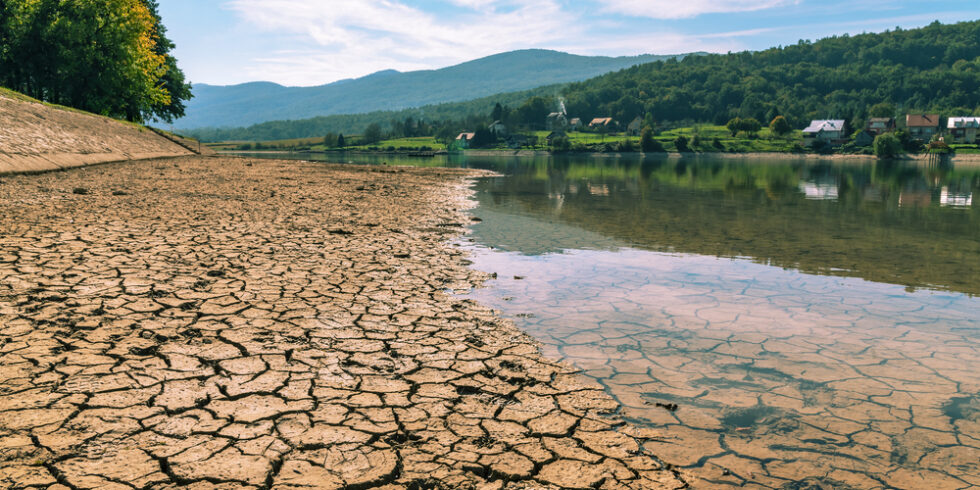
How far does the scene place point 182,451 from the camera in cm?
401

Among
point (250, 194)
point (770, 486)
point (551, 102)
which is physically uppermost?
point (551, 102)

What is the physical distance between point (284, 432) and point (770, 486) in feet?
11.7

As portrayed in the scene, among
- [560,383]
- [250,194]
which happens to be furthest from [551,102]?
[560,383]

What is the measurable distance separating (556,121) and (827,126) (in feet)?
242

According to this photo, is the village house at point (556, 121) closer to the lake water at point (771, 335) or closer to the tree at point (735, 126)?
the tree at point (735, 126)

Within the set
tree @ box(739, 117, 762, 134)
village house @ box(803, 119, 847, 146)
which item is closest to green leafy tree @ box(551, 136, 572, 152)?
tree @ box(739, 117, 762, 134)

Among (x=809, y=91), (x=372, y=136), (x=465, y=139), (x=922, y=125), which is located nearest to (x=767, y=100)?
(x=809, y=91)

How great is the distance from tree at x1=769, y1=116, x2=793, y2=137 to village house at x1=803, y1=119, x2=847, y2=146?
14.0 ft

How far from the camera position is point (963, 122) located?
119188 millimetres

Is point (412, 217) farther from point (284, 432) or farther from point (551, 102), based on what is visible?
point (551, 102)

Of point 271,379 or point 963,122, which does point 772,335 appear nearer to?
point 271,379

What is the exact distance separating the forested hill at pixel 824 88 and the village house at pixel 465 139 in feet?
147

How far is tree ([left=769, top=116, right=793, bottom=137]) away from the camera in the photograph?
12756 centimetres

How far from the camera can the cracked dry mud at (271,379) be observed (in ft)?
13.0
